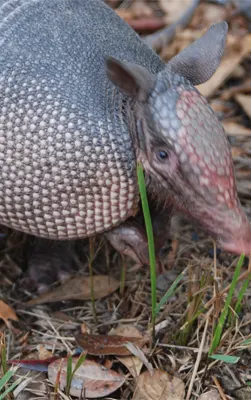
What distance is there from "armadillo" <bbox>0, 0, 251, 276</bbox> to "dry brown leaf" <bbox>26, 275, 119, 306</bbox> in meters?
0.47

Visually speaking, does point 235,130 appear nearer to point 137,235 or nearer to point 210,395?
point 137,235

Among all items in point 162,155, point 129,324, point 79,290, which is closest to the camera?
point 162,155

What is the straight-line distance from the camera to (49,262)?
147 inches

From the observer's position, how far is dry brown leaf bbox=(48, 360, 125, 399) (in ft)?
9.69

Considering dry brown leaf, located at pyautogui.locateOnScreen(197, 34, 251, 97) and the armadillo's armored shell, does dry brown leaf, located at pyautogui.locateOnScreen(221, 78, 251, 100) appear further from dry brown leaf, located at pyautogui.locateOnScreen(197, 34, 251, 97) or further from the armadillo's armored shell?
the armadillo's armored shell

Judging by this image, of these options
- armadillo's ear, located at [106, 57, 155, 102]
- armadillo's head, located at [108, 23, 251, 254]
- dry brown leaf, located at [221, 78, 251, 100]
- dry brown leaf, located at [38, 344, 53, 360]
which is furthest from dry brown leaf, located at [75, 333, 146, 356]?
dry brown leaf, located at [221, 78, 251, 100]

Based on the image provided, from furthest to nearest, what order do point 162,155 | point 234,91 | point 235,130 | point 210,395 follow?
1. point 234,91
2. point 235,130
3. point 210,395
4. point 162,155

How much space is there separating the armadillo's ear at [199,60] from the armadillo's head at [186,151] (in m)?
0.08

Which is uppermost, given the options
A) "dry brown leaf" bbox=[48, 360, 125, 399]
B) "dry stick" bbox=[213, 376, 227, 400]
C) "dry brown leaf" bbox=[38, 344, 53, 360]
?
"dry stick" bbox=[213, 376, 227, 400]

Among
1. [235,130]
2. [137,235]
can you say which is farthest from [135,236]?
[235,130]

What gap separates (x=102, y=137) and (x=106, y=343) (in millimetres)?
968

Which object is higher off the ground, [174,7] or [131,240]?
[174,7]

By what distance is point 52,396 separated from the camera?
2.91m

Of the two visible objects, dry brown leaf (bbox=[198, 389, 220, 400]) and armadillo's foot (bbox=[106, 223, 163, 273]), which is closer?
dry brown leaf (bbox=[198, 389, 220, 400])
